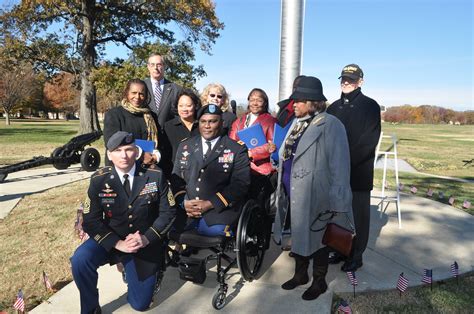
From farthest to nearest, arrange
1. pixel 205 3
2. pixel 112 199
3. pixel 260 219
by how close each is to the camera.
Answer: pixel 205 3
pixel 260 219
pixel 112 199

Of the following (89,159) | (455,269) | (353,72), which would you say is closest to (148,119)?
(353,72)

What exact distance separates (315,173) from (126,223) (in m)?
1.51

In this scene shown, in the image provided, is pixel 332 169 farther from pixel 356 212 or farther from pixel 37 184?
pixel 37 184

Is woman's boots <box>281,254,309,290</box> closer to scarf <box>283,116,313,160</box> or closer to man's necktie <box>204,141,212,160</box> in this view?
scarf <box>283,116,313,160</box>

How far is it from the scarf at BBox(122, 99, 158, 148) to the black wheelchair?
3.44ft

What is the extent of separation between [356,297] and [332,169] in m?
1.20

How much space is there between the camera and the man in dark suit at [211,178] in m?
3.14

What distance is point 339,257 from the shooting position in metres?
3.87

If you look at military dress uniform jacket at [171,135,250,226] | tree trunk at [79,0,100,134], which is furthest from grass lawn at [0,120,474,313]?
tree trunk at [79,0,100,134]

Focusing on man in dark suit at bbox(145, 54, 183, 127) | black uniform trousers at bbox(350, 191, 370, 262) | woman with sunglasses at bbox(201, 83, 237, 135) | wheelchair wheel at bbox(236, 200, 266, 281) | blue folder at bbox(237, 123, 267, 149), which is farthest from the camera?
man in dark suit at bbox(145, 54, 183, 127)

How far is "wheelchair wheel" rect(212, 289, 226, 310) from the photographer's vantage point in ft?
9.23

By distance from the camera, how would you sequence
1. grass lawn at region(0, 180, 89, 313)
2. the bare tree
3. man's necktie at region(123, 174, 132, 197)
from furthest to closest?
the bare tree < grass lawn at region(0, 180, 89, 313) < man's necktie at region(123, 174, 132, 197)

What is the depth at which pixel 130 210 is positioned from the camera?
2.75 m

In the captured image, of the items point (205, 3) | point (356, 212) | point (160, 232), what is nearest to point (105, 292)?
point (160, 232)
